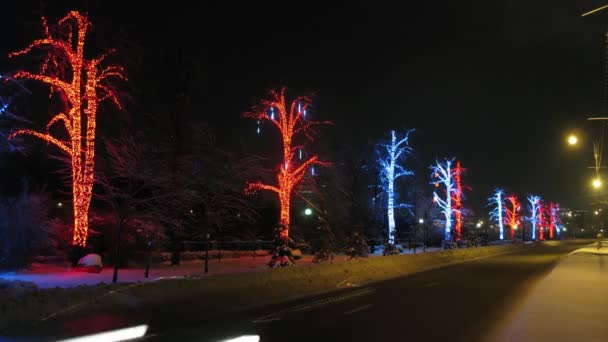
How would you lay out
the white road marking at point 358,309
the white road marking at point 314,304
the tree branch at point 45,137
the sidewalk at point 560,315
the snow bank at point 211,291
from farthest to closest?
the tree branch at point 45,137 → the white road marking at point 358,309 → the white road marking at point 314,304 → the snow bank at point 211,291 → the sidewalk at point 560,315

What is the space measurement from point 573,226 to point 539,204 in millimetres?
65981

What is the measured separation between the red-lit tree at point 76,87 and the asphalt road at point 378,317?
31.8 ft

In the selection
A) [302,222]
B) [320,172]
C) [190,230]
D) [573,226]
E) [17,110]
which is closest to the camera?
[17,110]

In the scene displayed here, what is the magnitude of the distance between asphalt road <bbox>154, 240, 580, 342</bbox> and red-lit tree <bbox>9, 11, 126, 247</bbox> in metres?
9.71

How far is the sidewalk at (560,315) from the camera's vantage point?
36.6ft

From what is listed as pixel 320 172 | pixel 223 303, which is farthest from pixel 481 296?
pixel 320 172

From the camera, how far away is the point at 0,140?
18281 mm

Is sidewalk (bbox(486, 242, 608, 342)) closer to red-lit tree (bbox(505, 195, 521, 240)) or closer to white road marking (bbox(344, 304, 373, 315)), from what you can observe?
white road marking (bbox(344, 304, 373, 315))

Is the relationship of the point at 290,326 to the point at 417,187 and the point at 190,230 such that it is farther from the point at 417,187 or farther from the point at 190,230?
the point at 417,187

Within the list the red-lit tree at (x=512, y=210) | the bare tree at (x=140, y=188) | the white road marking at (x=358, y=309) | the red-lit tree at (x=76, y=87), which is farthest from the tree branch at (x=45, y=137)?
the red-lit tree at (x=512, y=210)

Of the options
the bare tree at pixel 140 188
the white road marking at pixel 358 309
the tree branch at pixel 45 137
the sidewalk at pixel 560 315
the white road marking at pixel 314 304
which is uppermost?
the tree branch at pixel 45 137

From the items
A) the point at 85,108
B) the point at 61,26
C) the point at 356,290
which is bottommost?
the point at 356,290

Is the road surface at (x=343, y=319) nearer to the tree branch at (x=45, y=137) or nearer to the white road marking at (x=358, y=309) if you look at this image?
the white road marking at (x=358, y=309)

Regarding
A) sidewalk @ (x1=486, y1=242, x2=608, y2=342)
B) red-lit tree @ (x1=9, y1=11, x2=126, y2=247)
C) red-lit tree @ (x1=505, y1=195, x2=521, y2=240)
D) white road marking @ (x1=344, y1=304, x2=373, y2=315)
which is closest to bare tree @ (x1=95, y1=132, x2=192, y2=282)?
red-lit tree @ (x1=9, y1=11, x2=126, y2=247)
